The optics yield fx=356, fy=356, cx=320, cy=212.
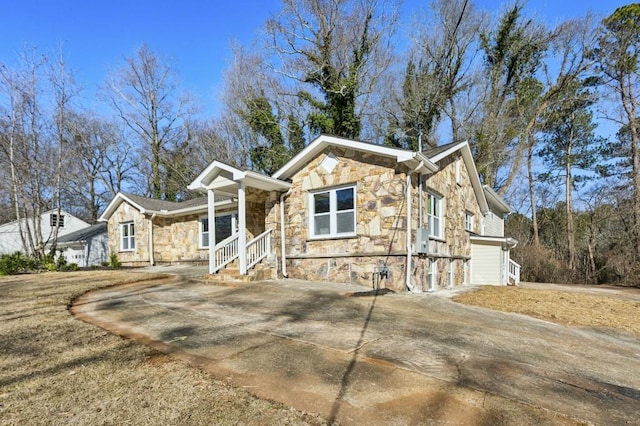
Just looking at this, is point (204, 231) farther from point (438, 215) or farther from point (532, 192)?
point (532, 192)

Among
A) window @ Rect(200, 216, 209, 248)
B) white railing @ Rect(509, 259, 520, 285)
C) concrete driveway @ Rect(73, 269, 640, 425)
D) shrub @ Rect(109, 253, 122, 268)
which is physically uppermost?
window @ Rect(200, 216, 209, 248)

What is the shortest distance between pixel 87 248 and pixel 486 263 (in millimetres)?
23118

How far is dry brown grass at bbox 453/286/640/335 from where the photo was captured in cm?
638

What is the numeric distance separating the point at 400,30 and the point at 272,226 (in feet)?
49.4

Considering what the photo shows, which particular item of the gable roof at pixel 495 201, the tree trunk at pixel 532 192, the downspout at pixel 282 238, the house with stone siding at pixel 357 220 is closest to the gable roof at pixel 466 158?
the house with stone siding at pixel 357 220

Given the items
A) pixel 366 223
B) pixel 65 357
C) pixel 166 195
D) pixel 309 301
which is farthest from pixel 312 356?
pixel 166 195

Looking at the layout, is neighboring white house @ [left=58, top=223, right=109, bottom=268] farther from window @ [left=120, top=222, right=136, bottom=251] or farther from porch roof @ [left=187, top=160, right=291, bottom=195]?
porch roof @ [left=187, top=160, right=291, bottom=195]

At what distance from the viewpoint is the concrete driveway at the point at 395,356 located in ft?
8.50

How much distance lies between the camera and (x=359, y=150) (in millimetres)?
9273

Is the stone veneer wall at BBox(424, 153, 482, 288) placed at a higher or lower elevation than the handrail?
higher

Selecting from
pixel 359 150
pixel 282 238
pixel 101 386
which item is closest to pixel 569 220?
pixel 359 150

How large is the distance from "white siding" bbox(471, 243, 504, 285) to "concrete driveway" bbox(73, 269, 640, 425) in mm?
7460

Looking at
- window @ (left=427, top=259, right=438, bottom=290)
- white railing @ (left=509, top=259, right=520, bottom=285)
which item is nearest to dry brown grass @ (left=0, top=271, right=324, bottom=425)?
window @ (left=427, top=259, right=438, bottom=290)

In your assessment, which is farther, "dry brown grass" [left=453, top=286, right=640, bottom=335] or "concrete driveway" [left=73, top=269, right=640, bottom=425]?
"dry brown grass" [left=453, top=286, right=640, bottom=335]
